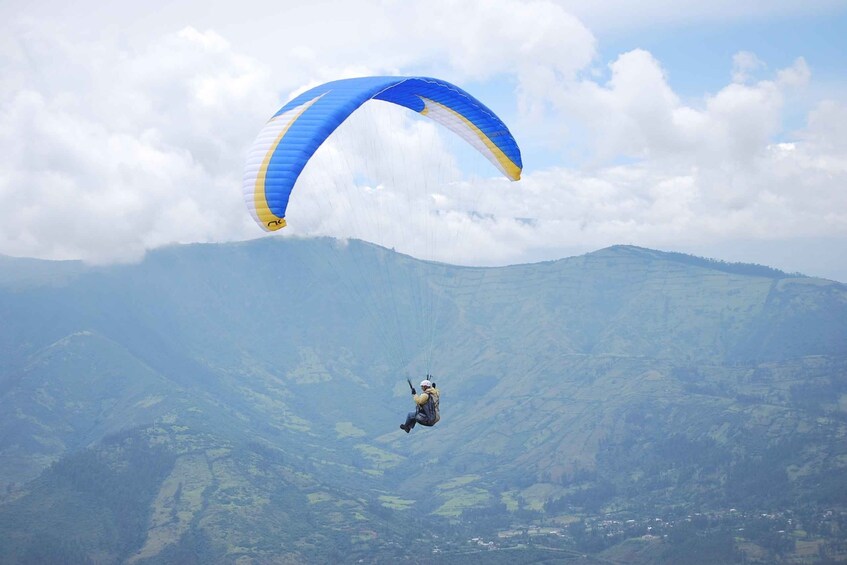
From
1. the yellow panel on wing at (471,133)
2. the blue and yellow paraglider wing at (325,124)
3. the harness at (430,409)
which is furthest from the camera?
the yellow panel on wing at (471,133)

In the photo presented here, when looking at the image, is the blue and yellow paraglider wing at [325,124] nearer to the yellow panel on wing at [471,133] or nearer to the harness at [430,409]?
the yellow panel on wing at [471,133]

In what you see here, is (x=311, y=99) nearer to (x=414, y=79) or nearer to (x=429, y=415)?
(x=414, y=79)

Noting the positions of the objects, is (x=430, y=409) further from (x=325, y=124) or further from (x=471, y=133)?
(x=471, y=133)

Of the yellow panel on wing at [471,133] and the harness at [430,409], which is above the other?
the yellow panel on wing at [471,133]

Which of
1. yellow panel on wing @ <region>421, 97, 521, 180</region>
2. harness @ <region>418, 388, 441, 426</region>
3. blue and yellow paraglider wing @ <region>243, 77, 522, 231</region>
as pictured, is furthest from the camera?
yellow panel on wing @ <region>421, 97, 521, 180</region>

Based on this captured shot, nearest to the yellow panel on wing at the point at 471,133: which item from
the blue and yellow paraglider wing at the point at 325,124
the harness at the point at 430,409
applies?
the blue and yellow paraglider wing at the point at 325,124

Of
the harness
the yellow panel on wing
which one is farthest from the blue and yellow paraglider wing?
the harness

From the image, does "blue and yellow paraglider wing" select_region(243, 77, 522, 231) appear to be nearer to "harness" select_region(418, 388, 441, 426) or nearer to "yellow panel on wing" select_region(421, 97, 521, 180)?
"yellow panel on wing" select_region(421, 97, 521, 180)

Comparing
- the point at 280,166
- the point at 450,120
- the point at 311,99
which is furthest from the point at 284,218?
the point at 450,120

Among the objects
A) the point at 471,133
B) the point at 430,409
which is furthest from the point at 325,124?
the point at 430,409
